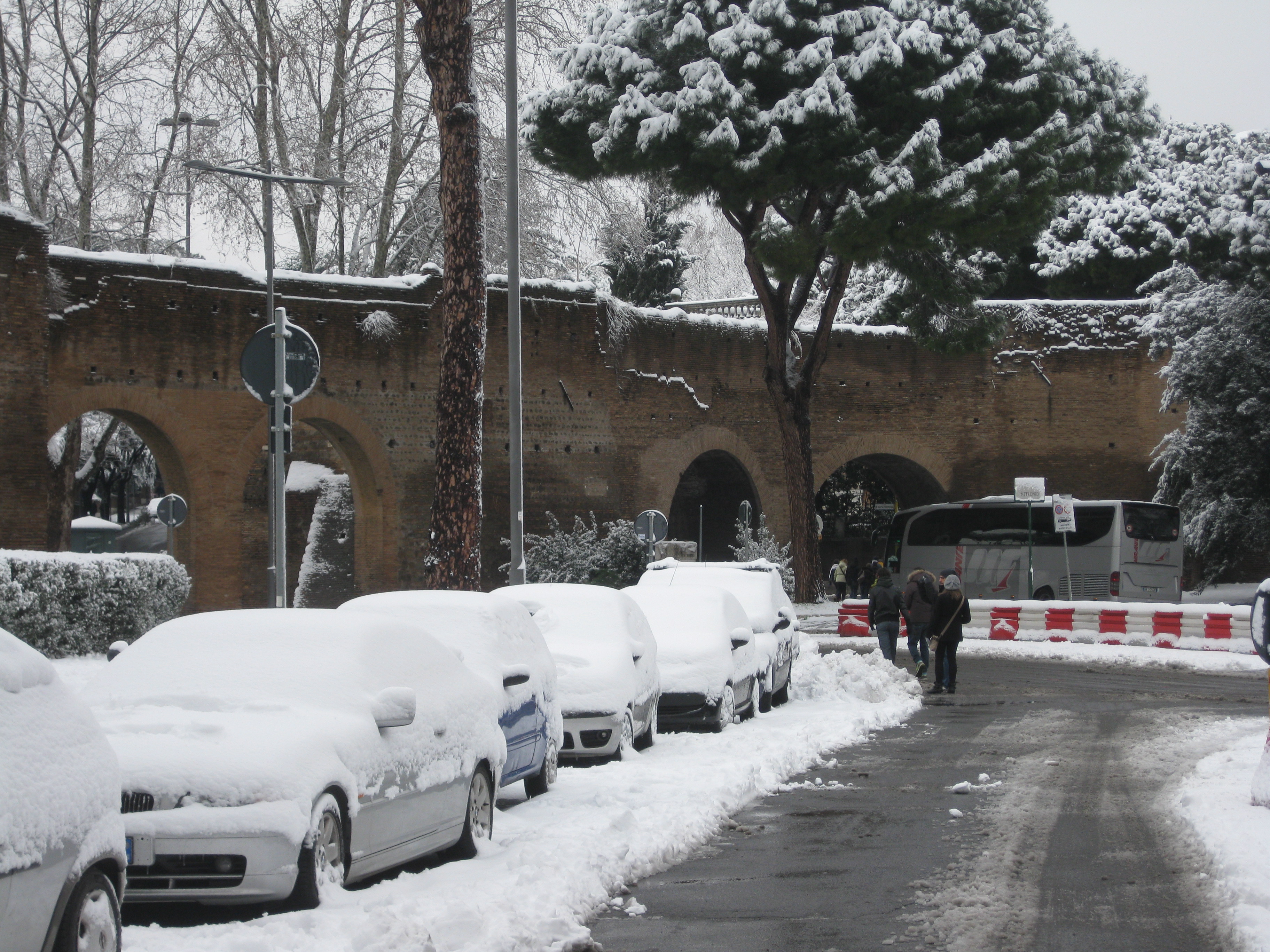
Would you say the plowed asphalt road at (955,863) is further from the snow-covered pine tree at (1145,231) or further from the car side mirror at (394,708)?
the snow-covered pine tree at (1145,231)

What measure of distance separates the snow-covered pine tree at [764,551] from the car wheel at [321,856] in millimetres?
22898

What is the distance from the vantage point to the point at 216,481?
26422 mm

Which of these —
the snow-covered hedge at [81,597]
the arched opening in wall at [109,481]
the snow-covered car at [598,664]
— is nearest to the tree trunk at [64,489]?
the arched opening in wall at [109,481]

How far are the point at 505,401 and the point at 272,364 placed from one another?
68.3 feet

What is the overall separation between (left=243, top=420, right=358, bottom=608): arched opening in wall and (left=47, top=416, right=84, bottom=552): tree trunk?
411 centimetres

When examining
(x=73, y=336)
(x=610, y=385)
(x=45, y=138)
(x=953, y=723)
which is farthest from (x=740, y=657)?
(x=45, y=138)

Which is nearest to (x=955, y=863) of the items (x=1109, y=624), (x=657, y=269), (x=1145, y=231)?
(x=1109, y=624)

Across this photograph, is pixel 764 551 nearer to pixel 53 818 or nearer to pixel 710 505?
pixel 710 505

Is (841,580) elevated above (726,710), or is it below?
above

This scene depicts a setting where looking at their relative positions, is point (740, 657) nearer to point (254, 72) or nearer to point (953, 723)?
point (953, 723)

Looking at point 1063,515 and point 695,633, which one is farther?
point 1063,515

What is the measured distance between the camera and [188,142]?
31.5m

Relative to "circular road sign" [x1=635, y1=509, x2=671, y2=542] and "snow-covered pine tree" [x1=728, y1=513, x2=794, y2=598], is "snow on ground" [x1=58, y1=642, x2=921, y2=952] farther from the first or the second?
"snow-covered pine tree" [x1=728, y1=513, x2=794, y2=598]

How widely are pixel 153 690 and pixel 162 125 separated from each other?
2829 cm
